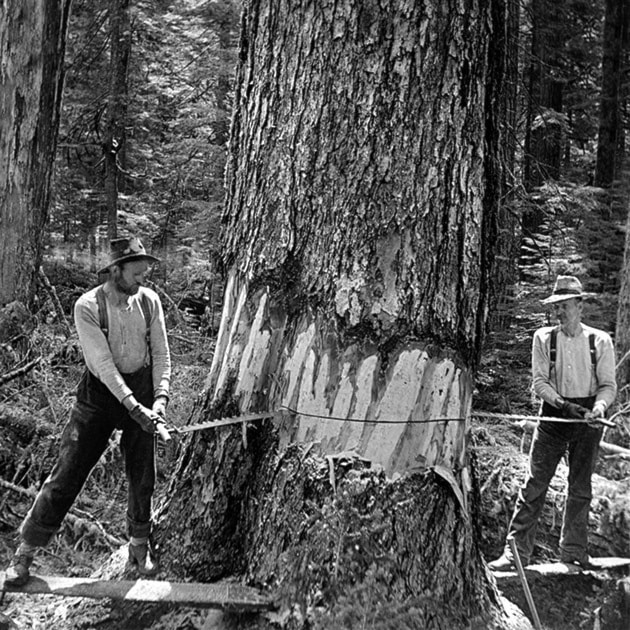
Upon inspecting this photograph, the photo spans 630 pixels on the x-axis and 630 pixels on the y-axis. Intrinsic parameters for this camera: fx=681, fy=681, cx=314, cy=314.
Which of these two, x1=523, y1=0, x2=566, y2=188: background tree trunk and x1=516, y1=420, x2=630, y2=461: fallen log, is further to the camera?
x1=523, y1=0, x2=566, y2=188: background tree trunk

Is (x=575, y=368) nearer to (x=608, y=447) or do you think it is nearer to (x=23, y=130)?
(x=608, y=447)

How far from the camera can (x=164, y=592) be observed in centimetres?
303

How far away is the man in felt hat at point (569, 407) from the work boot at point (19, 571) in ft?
11.0

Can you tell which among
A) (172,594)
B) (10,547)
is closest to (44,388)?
(10,547)

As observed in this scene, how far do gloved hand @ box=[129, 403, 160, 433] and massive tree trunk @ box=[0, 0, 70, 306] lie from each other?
196 inches

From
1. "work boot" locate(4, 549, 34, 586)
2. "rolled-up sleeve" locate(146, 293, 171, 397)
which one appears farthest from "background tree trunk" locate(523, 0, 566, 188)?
"work boot" locate(4, 549, 34, 586)

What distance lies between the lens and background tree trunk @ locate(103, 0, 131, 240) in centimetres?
1234

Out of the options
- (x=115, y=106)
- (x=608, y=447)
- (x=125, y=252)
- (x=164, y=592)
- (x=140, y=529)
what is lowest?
(x=164, y=592)

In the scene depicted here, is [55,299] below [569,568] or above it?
above

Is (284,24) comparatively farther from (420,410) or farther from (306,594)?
(306,594)

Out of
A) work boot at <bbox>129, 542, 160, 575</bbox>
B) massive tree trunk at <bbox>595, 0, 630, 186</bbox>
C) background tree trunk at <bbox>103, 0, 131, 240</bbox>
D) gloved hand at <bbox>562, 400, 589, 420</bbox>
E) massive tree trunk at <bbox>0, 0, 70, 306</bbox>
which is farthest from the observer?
massive tree trunk at <bbox>595, 0, 630, 186</bbox>

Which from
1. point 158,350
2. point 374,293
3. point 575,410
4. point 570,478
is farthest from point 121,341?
point 570,478

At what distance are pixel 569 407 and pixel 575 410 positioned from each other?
5cm

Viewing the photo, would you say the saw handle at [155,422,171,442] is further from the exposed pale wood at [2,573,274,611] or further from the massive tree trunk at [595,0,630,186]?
the massive tree trunk at [595,0,630,186]
